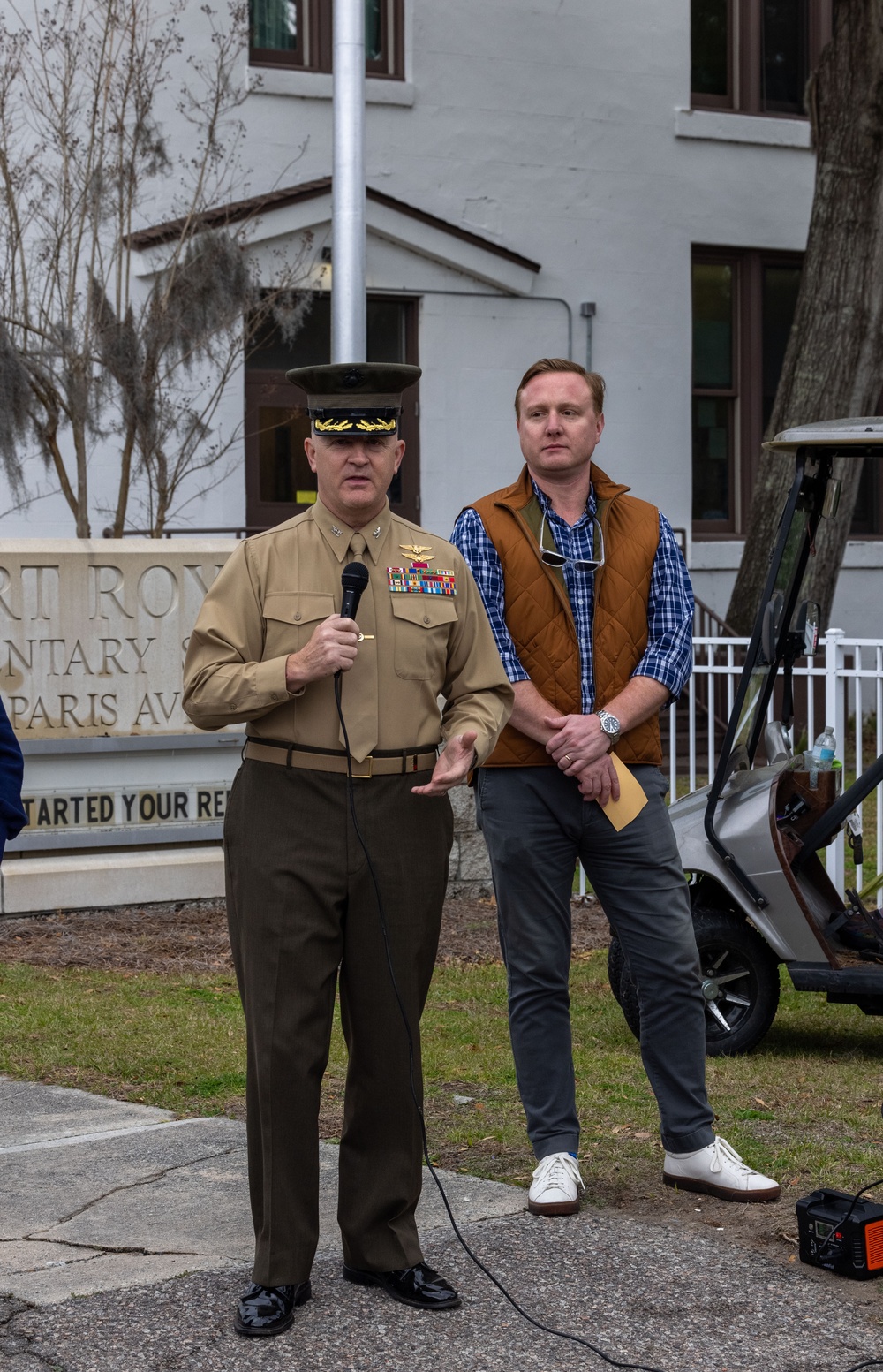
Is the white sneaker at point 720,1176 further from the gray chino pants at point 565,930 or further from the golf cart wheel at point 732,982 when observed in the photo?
the golf cart wheel at point 732,982

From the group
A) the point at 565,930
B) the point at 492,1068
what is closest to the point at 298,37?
the point at 492,1068

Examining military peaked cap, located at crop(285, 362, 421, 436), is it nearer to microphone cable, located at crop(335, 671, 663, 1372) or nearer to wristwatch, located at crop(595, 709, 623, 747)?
microphone cable, located at crop(335, 671, 663, 1372)

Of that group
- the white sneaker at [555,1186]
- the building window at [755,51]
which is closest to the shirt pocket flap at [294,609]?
the white sneaker at [555,1186]

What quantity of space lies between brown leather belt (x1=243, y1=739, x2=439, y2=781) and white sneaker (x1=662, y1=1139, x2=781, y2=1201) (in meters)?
1.55

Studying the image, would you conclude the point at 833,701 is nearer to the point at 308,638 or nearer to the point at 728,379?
the point at 308,638

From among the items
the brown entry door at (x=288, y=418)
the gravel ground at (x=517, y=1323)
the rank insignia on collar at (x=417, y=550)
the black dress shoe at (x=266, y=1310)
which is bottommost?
the gravel ground at (x=517, y=1323)

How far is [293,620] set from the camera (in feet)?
13.5

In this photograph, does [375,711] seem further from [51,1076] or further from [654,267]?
[654,267]

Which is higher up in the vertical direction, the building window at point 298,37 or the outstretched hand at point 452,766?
the building window at point 298,37

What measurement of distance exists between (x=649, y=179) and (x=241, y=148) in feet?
13.4

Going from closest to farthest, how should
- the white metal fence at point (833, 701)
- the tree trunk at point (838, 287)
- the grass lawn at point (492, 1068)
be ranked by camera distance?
1. the grass lawn at point (492, 1068)
2. the white metal fence at point (833, 701)
3. the tree trunk at point (838, 287)

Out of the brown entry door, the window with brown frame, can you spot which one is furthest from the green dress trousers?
the window with brown frame

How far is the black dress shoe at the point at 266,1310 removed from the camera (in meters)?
3.94

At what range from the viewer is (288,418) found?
1509 cm
